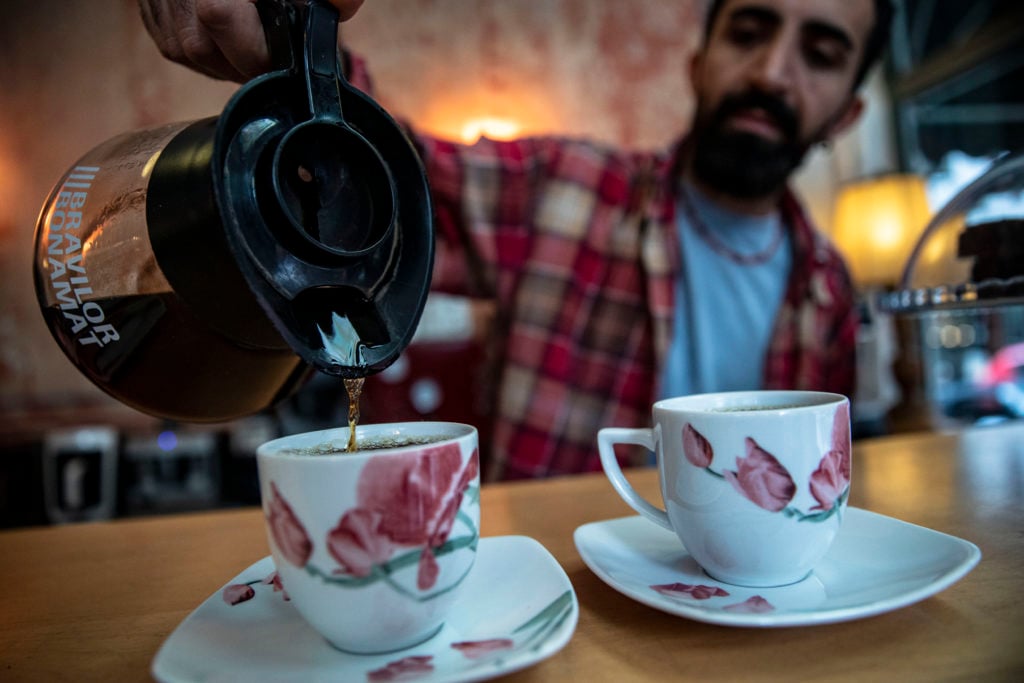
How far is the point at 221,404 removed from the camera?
499 millimetres

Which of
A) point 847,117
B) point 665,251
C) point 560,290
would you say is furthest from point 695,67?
point 560,290

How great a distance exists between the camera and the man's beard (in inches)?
68.6

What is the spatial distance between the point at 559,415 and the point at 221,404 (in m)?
1.14

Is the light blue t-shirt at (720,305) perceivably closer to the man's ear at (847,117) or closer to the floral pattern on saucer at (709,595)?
the man's ear at (847,117)

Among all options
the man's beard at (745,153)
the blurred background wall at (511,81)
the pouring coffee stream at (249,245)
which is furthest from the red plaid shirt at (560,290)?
the pouring coffee stream at (249,245)

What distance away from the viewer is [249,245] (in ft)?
1.17

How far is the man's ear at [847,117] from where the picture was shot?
1967mm

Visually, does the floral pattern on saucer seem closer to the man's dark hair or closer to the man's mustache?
the man's mustache

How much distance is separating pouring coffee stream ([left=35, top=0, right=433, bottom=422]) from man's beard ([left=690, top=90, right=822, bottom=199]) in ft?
4.82

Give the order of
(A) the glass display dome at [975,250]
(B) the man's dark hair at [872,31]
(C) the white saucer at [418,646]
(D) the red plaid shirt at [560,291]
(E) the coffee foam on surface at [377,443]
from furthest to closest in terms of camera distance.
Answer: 1. (B) the man's dark hair at [872,31]
2. (D) the red plaid shirt at [560,291]
3. (A) the glass display dome at [975,250]
4. (E) the coffee foam on surface at [377,443]
5. (C) the white saucer at [418,646]

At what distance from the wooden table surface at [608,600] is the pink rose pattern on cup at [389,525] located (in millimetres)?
87

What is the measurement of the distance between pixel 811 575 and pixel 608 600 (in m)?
0.14

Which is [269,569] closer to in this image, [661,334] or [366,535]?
[366,535]

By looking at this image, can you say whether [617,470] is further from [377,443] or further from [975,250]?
[975,250]
